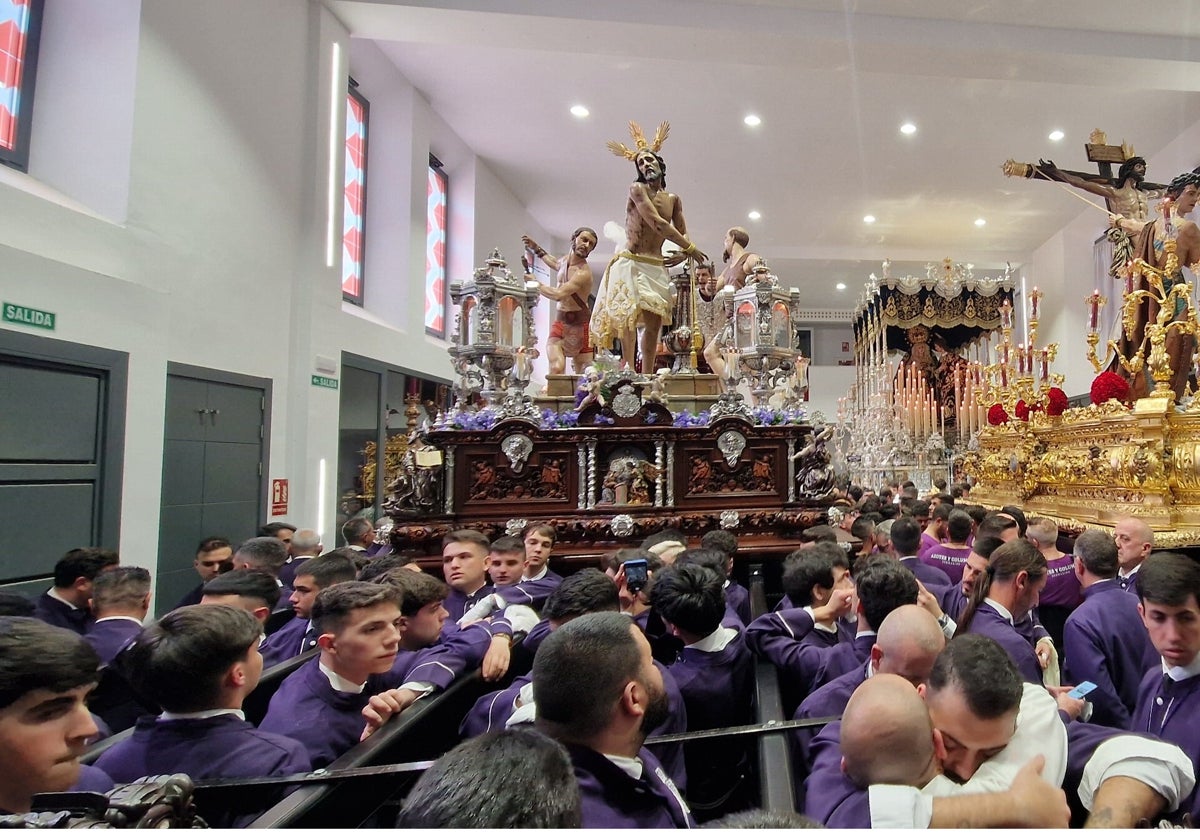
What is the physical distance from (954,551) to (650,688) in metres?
3.63

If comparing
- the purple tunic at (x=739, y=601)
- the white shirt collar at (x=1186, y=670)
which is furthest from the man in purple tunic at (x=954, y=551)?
the white shirt collar at (x=1186, y=670)

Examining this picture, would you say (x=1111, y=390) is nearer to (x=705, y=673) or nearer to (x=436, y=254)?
(x=705, y=673)

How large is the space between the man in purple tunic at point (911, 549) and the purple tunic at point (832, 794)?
2331mm

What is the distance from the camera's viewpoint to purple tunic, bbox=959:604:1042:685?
2.18 m

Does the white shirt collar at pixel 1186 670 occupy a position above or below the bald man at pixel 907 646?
below

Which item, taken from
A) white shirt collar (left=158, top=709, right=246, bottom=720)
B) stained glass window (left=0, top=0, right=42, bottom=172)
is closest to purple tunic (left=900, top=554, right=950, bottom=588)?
white shirt collar (left=158, top=709, right=246, bottom=720)

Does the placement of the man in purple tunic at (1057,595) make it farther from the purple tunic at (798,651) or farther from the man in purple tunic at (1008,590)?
the purple tunic at (798,651)

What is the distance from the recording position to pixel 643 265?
630cm

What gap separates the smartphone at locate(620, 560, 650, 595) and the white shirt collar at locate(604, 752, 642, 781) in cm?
132

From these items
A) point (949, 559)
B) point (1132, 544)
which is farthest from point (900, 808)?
point (949, 559)

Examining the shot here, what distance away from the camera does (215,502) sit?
19.3 feet

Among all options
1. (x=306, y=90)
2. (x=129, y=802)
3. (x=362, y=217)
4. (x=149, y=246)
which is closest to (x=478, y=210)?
(x=362, y=217)

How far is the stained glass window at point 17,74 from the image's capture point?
4867mm

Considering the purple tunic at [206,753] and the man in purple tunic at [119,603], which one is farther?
the man in purple tunic at [119,603]
